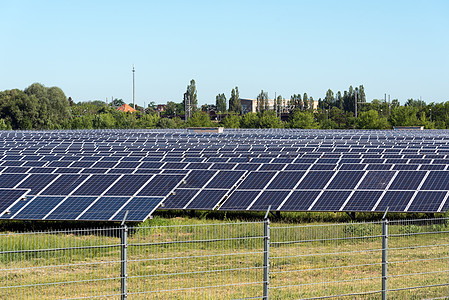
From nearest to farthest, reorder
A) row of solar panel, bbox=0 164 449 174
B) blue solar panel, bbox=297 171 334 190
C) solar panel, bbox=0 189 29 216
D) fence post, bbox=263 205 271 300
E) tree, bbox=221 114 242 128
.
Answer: fence post, bbox=263 205 271 300, solar panel, bbox=0 189 29 216, blue solar panel, bbox=297 171 334 190, row of solar panel, bbox=0 164 449 174, tree, bbox=221 114 242 128

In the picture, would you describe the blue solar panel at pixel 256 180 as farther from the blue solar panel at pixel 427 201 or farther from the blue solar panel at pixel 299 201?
the blue solar panel at pixel 427 201

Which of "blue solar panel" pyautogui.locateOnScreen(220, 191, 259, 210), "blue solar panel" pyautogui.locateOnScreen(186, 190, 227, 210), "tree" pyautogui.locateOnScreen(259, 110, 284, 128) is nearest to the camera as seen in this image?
"blue solar panel" pyautogui.locateOnScreen(186, 190, 227, 210)

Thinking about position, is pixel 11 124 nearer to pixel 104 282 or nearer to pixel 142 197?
pixel 142 197

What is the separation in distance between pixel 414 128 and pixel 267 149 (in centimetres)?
6339

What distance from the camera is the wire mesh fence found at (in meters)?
10.5

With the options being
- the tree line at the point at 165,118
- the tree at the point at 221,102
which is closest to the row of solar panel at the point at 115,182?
the tree line at the point at 165,118

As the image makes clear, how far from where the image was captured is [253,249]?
15.8 meters

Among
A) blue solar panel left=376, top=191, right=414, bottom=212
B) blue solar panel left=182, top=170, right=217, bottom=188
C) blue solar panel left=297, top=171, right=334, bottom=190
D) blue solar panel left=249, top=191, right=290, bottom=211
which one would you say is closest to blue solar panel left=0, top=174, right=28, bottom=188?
blue solar panel left=182, top=170, right=217, bottom=188

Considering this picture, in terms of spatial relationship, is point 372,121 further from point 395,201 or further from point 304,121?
point 395,201

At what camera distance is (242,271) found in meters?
13.4

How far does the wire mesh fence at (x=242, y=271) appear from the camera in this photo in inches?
415

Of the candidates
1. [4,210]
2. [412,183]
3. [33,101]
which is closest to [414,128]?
[33,101]

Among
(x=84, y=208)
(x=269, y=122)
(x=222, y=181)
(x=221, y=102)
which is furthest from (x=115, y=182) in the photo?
(x=221, y=102)

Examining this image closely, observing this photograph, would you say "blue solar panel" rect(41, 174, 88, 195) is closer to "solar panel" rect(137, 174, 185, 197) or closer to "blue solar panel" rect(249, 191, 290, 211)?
"solar panel" rect(137, 174, 185, 197)
